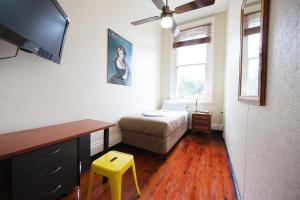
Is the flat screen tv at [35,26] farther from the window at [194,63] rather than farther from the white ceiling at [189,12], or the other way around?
the window at [194,63]

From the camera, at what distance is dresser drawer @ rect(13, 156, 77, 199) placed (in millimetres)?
880

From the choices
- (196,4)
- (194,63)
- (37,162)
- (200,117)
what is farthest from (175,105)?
(37,162)

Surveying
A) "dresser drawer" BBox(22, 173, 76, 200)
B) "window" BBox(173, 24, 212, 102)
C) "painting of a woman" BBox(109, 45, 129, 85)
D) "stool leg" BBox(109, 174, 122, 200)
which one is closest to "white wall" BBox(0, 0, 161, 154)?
A: "painting of a woman" BBox(109, 45, 129, 85)

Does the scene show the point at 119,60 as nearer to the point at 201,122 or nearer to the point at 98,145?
the point at 98,145

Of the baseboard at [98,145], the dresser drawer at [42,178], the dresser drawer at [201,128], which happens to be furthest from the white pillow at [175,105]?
the dresser drawer at [42,178]

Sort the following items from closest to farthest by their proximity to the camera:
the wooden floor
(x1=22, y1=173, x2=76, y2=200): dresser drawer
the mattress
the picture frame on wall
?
(x1=22, y1=173, x2=76, y2=200): dresser drawer
the wooden floor
the mattress
the picture frame on wall

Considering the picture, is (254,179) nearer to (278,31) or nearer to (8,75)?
(278,31)

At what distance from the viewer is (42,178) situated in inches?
39.5

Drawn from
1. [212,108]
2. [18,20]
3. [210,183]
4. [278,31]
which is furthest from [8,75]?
[212,108]

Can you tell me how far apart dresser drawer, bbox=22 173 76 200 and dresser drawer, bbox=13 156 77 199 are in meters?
0.03

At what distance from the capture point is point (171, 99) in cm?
404

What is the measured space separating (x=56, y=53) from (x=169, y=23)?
157 cm

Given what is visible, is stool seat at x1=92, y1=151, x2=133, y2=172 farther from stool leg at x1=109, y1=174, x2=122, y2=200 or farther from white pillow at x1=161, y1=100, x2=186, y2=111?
white pillow at x1=161, y1=100, x2=186, y2=111

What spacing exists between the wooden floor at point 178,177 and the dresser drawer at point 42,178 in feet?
1.21
